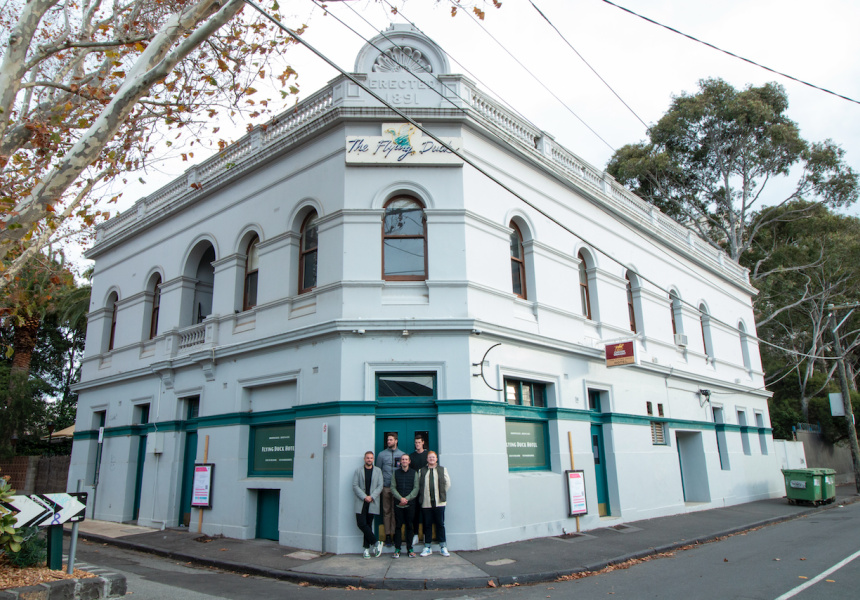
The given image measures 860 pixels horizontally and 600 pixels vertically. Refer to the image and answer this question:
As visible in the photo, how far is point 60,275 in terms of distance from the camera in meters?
12.8

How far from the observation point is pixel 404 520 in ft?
36.0

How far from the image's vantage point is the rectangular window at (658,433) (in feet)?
57.8

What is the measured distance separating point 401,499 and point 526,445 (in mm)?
3645

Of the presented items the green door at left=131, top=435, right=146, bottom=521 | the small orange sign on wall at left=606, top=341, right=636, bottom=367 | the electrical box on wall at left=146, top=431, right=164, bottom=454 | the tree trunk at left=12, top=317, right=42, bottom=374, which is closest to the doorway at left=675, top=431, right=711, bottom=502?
the small orange sign on wall at left=606, top=341, right=636, bottom=367

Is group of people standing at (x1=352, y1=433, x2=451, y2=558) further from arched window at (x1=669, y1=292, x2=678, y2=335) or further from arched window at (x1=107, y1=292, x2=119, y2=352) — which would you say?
arched window at (x1=107, y1=292, x2=119, y2=352)

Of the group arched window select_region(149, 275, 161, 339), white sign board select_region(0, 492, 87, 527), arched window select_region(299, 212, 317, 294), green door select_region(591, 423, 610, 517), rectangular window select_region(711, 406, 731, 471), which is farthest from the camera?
rectangular window select_region(711, 406, 731, 471)

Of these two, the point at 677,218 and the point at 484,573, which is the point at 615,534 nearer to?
the point at 484,573

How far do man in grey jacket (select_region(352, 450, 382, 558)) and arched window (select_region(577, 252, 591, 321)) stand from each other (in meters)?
7.87

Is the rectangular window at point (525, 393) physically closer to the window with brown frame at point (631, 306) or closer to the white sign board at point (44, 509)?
the window with brown frame at point (631, 306)

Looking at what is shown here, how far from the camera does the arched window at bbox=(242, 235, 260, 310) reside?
1515 centimetres

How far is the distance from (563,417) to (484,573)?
5.34 metres

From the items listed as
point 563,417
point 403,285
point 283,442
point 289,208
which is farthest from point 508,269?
point 283,442

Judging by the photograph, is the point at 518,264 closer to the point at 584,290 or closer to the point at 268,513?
the point at 584,290

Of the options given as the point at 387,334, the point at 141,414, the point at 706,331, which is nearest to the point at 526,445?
the point at 387,334
